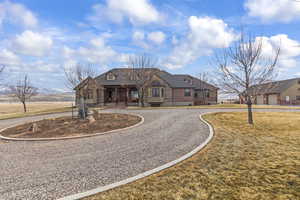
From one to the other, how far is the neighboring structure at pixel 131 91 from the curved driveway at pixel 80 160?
2139 centimetres

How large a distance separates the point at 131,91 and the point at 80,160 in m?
27.9

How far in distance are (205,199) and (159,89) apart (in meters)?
27.7

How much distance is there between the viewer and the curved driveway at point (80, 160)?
3734 mm

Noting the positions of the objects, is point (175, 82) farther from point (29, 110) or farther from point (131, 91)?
point (29, 110)

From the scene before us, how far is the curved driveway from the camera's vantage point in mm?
3734

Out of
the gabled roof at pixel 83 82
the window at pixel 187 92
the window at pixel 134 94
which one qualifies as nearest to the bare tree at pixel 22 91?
the gabled roof at pixel 83 82

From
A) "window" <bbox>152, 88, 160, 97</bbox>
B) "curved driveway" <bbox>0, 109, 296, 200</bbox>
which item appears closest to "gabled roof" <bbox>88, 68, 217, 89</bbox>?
"window" <bbox>152, 88, 160, 97</bbox>

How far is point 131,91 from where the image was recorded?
32906mm

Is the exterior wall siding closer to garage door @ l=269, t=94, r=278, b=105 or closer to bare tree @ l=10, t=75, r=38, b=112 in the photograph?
garage door @ l=269, t=94, r=278, b=105

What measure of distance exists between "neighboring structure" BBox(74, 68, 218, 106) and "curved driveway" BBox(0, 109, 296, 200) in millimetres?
21389

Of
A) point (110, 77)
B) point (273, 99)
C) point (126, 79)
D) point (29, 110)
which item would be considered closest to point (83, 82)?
point (110, 77)

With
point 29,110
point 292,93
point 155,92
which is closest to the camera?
point 155,92

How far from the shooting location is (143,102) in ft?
97.9

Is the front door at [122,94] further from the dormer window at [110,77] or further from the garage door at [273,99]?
the garage door at [273,99]
